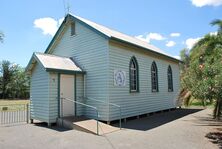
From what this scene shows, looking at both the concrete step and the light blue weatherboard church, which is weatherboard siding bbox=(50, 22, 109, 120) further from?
the concrete step

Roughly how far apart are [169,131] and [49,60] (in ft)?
24.6

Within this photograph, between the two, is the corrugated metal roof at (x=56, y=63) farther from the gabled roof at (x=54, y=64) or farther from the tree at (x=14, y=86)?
the tree at (x=14, y=86)

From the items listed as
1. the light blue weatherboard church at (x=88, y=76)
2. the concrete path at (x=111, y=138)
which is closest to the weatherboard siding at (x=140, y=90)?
the light blue weatherboard church at (x=88, y=76)

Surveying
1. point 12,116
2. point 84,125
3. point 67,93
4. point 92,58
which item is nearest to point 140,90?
point 92,58

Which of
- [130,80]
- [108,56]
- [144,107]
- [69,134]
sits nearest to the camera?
[69,134]

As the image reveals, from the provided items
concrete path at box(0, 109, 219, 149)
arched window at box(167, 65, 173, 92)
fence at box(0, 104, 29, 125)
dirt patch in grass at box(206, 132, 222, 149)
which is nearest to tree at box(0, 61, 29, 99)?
fence at box(0, 104, 29, 125)

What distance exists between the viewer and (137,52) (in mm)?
16328

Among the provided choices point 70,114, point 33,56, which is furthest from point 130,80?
point 33,56

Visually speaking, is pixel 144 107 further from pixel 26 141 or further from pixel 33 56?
pixel 26 141

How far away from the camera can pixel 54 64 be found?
44.5 feet

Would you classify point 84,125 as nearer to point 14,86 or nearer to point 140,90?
point 140,90

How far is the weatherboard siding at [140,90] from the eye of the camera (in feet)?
45.2

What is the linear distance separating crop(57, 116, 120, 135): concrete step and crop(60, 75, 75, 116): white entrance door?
2.54 ft

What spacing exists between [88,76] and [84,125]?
12.2 ft
